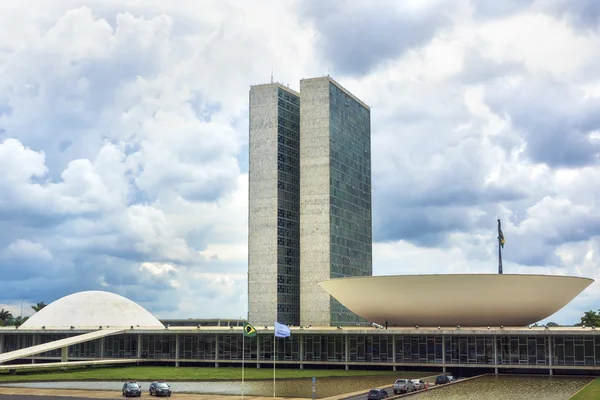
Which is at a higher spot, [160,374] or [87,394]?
[87,394]

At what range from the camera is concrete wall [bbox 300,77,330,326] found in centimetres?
14538

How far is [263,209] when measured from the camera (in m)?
146

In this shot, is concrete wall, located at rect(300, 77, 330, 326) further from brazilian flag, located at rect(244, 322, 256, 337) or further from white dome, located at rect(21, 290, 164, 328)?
brazilian flag, located at rect(244, 322, 256, 337)

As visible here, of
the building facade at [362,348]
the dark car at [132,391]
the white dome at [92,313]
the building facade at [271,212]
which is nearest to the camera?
the dark car at [132,391]

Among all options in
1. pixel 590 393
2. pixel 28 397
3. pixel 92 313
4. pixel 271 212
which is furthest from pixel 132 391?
pixel 271 212

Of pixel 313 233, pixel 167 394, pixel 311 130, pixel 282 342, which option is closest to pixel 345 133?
pixel 311 130

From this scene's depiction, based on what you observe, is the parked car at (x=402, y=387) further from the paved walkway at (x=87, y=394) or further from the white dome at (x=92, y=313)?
the white dome at (x=92, y=313)

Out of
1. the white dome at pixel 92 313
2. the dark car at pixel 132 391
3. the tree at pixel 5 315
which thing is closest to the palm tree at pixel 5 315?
the tree at pixel 5 315

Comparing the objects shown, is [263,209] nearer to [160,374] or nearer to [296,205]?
[296,205]

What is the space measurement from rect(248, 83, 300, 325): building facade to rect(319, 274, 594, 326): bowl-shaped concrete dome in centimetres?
5359

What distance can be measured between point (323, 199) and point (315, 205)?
6.31ft

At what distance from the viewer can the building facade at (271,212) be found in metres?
145

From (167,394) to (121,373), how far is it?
88.7 ft

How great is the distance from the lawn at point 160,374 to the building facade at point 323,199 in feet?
191
